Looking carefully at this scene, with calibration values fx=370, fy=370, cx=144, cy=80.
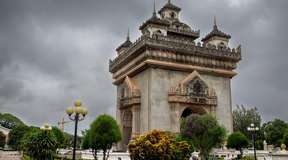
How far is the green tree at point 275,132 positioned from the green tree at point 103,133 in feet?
103

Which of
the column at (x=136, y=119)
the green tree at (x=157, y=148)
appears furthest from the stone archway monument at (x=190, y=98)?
the green tree at (x=157, y=148)

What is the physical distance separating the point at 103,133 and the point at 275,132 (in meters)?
33.4

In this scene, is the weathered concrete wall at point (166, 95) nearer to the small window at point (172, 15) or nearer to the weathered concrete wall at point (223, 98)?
the weathered concrete wall at point (223, 98)

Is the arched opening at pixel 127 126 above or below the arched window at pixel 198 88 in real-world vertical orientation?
below

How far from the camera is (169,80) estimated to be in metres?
35.4

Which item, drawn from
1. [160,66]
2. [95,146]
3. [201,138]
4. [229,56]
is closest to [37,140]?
[95,146]

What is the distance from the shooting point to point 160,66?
3497 cm

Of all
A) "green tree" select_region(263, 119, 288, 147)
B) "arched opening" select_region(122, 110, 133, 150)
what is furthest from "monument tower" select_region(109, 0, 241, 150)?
"green tree" select_region(263, 119, 288, 147)

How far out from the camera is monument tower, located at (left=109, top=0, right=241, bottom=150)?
34.4m

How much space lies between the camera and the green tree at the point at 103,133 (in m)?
26.9

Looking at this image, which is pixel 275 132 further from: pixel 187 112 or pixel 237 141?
pixel 237 141

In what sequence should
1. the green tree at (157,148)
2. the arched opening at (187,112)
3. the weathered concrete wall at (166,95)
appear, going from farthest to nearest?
the arched opening at (187,112) → the weathered concrete wall at (166,95) → the green tree at (157,148)

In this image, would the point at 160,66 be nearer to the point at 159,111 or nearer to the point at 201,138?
the point at 159,111

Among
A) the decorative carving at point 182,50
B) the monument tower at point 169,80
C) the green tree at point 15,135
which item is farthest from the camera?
the green tree at point 15,135
